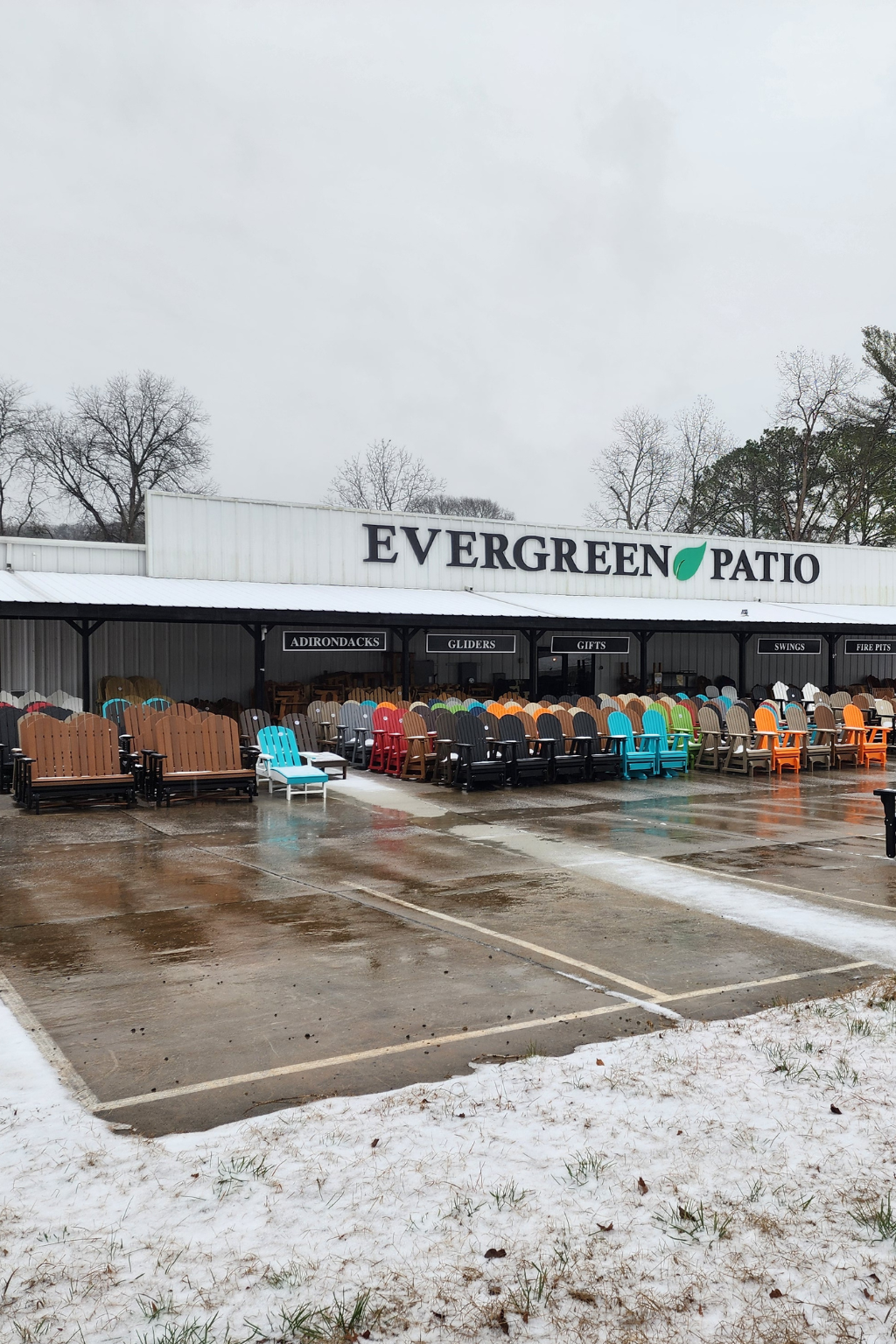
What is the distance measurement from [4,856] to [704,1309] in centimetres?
862

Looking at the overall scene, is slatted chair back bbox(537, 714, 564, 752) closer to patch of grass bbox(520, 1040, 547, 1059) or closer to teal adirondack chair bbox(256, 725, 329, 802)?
teal adirondack chair bbox(256, 725, 329, 802)

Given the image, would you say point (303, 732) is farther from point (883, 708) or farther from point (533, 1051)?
point (533, 1051)

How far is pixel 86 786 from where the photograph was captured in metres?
13.1

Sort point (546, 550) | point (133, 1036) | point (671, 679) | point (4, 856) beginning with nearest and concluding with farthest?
point (133, 1036)
point (4, 856)
point (546, 550)
point (671, 679)

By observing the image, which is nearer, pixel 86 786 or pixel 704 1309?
pixel 704 1309

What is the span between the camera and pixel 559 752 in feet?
53.6

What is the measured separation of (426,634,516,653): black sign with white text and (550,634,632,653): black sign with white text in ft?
4.86

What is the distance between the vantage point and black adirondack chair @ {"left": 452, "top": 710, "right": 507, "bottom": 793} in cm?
1516

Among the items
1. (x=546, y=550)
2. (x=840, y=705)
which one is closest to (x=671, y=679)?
(x=546, y=550)

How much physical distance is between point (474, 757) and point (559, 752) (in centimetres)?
172

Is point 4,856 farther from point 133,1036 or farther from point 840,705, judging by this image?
point 840,705

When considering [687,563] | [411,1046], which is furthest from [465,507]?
[411,1046]

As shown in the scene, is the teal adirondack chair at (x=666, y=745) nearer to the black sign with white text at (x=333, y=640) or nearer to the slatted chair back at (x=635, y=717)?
the slatted chair back at (x=635, y=717)

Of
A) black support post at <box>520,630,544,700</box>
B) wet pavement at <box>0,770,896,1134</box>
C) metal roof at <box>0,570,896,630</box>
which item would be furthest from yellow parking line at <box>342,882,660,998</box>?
black support post at <box>520,630,544,700</box>
